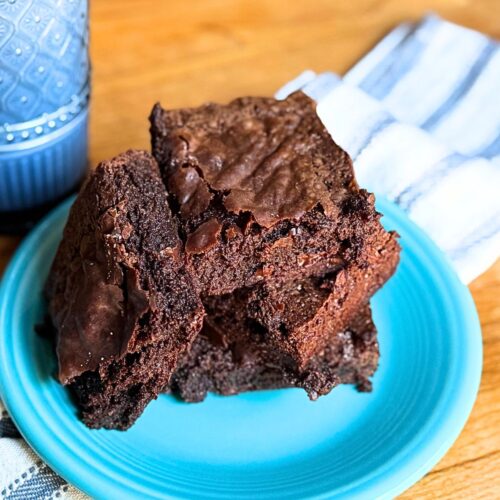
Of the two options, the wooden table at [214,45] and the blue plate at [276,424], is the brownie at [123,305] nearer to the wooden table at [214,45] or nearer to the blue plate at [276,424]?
the blue plate at [276,424]

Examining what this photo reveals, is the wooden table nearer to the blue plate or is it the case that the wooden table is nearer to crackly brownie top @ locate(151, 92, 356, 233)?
crackly brownie top @ locate(151, 92, 356, 233)

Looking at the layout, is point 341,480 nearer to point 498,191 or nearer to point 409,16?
point 498,191

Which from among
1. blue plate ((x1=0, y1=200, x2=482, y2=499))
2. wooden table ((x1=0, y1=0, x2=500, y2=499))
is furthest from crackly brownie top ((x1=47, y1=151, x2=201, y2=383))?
wooden table ((x1=0, y1=0, x2=500, y2=499))

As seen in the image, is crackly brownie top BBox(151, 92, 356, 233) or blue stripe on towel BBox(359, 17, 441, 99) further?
blue stripe on towel BBox(359, 17, 441, 99)

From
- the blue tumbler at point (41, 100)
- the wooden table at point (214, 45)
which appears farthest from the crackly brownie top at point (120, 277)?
the wooden table at point (214, 45)

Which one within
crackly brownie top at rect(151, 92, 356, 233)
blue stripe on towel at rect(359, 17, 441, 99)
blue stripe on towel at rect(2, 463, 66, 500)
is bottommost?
blue stripe on towel at rect(2, 463, 66, 500)
